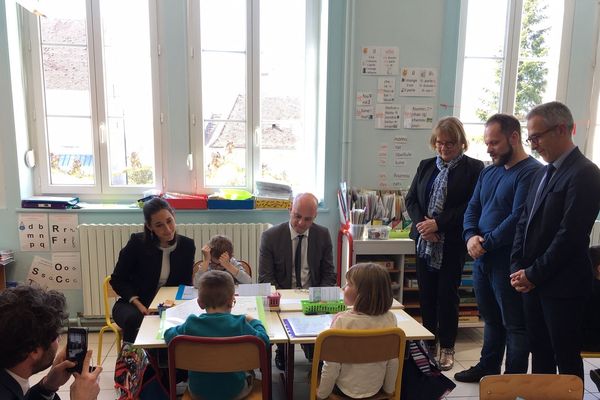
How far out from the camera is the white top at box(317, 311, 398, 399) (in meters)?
1.76

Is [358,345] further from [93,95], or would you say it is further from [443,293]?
[93,95]

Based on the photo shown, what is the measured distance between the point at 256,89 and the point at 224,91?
0.27 metres

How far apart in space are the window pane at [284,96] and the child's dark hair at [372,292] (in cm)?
219

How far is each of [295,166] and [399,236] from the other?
1.16m

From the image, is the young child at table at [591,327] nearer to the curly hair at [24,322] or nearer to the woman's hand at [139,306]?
the woman's hand at [139,306]

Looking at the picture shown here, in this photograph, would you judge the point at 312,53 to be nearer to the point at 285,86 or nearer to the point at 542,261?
the point at 285,86

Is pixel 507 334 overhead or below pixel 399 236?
below

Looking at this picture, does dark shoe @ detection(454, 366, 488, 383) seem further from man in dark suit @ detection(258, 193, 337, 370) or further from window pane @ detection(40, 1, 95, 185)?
window pane @ detection(40, 1, 95, 185)

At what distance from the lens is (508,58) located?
3926 millimetres

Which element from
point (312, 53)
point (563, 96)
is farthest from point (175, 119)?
point (563, 96)

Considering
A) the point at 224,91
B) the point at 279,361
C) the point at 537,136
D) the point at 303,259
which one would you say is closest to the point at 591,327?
Result: the point at 537,136

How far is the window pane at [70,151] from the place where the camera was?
361 centimetres

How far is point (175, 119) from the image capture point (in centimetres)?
362

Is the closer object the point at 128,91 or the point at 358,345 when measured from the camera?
the point at 358,345
